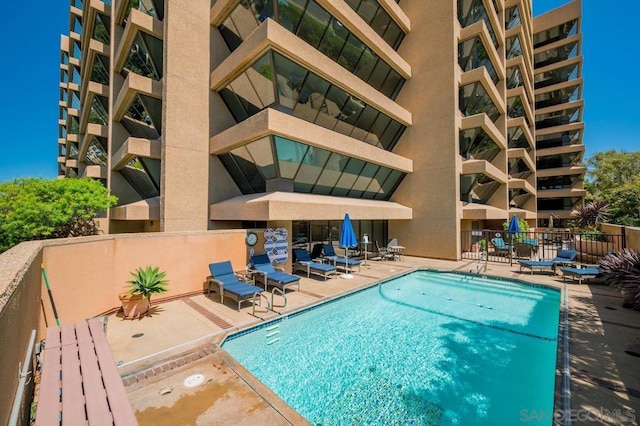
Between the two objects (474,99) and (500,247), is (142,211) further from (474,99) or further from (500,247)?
(474,99)

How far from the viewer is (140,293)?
800cm

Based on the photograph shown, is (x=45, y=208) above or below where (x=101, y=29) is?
below

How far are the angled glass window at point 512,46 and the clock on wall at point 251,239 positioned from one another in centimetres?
3542

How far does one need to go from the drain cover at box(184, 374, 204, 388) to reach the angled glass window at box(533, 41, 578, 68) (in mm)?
59662

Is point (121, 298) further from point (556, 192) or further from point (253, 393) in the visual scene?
point (556, 192)

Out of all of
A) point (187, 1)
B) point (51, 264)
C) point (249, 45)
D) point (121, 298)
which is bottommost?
point (121, 298)

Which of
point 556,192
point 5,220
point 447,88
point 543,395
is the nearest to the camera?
point 543,395

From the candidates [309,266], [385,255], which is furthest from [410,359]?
[385,255]

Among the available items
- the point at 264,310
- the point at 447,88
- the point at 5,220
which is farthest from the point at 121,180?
the point at 447,88

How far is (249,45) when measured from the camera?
40.8ft

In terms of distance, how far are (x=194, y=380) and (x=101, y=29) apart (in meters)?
30.9

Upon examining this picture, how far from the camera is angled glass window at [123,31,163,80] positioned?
14.8m

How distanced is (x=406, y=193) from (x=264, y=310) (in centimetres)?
1520

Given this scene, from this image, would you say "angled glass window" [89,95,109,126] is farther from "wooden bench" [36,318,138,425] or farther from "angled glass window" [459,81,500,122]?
"angled glass window" [459,81,500,122]
